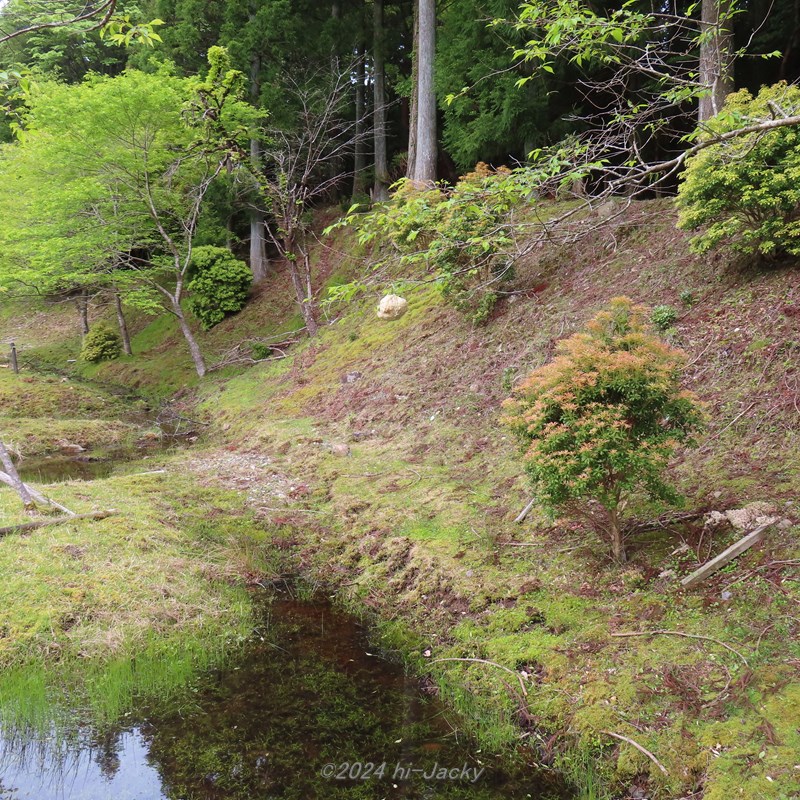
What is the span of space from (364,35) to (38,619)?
19.2 m

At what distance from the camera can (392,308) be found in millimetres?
13133

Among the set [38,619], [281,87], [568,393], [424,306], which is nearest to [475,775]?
[568,393]

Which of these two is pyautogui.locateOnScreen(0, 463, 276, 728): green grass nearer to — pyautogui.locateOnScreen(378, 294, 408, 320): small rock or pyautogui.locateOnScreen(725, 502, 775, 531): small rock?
pyautogui.locateOnScreen(725, 502, 775, 531): small rock

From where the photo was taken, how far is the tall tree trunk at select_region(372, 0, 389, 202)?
18453mm

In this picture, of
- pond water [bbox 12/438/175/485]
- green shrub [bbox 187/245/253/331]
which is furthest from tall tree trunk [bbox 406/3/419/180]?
pond water [bbox 12/438/175/485]

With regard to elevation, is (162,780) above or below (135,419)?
above

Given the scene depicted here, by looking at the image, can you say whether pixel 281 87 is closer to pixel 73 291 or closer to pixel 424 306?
pixel 424 306

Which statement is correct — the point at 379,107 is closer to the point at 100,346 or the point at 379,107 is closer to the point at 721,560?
the point at 100,346

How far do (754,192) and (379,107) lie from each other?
1471cm

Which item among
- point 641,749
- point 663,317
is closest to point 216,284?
point 663,317

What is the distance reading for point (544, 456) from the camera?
A: 4504 mm

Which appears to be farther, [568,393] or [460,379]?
[460,379]

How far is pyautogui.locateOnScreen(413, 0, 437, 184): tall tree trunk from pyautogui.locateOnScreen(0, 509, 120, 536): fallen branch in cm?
1030

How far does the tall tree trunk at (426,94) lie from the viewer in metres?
14.2
